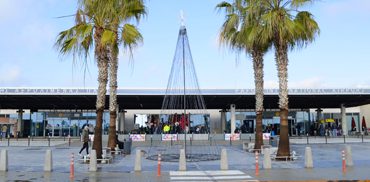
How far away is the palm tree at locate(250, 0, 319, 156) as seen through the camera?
18.9 meters

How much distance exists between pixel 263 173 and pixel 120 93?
26.0 metres

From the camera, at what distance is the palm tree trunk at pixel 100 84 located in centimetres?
1856

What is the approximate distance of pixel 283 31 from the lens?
1886 centimetres

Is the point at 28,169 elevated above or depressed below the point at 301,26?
below

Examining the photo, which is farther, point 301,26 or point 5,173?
point 301,26

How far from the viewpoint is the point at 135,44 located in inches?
744

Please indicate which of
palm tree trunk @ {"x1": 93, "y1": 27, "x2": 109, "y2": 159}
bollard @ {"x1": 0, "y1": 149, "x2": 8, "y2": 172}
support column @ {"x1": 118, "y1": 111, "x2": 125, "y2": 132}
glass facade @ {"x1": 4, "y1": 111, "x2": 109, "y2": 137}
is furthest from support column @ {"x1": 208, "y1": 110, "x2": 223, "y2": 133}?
bollard @ {"x1": 0, "y1": 149, "x2": 8, "y2": 172}

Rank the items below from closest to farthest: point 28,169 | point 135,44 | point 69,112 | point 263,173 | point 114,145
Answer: point 263,173
point 28,169
point 135,44
point 114,145
point 69,112

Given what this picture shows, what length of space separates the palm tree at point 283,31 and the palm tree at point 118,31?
19.3 ft

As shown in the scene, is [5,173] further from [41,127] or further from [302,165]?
[41,127]

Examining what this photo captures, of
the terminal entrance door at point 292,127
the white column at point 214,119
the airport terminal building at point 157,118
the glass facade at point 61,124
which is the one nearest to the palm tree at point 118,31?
the airport terminal building at point 157,118

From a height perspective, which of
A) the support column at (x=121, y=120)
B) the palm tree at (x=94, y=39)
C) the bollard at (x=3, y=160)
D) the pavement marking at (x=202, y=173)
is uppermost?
the palm tree at (x=94, y=39)

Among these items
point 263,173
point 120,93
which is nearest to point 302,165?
point 263,173

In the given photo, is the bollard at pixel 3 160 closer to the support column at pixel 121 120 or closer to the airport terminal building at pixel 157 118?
the airport terminal building at pixel 157 118
